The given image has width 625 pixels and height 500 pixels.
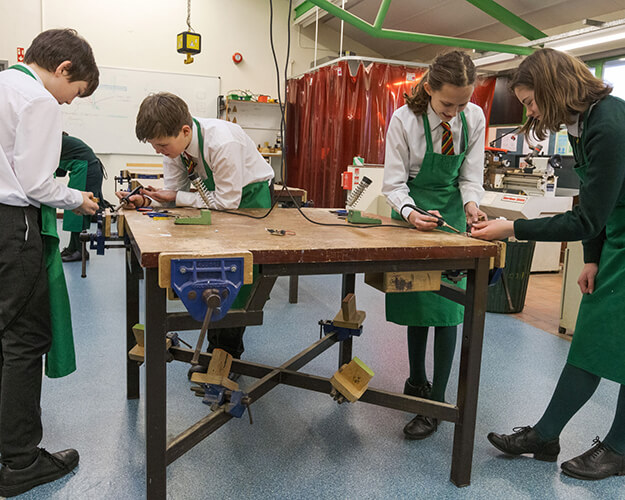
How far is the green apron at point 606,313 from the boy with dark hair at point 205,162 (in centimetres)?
112

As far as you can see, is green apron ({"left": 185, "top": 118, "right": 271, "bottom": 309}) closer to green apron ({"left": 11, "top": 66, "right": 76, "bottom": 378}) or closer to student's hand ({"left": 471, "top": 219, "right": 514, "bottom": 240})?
green apron ({"left": 11, "top": 66, "right": 76, "bottom": 378})

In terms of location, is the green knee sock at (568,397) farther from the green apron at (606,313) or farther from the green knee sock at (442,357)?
the green knee sock at (442,357)

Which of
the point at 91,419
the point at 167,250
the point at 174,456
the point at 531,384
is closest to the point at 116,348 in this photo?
the point at 91,419

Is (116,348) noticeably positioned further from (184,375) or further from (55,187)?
(55,187)

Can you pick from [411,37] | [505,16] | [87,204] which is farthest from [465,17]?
[87,204]

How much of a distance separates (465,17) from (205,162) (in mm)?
5415

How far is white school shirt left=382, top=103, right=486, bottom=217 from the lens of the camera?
1.73 meters

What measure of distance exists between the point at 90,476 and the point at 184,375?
748mm

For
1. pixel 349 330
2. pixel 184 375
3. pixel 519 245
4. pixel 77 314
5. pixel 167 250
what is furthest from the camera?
pixel 519 245

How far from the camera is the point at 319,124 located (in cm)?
591

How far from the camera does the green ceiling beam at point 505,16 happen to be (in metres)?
4.96

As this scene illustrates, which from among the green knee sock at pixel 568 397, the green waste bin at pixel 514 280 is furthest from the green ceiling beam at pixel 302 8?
the green knee sock at pixel 568 397

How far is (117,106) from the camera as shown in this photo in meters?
6.68

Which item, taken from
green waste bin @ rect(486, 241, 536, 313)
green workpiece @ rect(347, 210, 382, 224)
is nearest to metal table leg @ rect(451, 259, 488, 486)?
green workpiece @ rect(347, 210, 382, 224)
